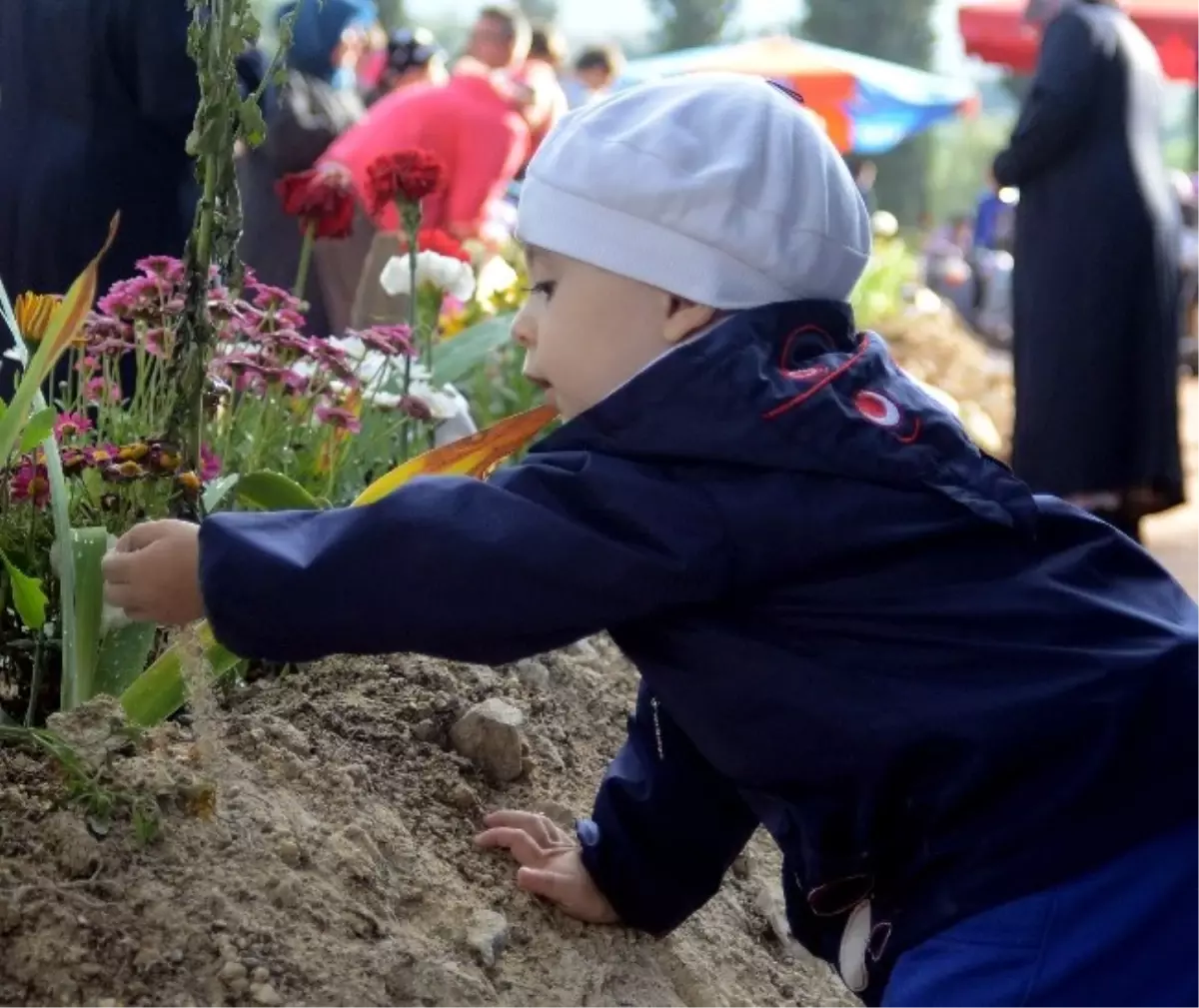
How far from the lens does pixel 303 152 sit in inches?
213

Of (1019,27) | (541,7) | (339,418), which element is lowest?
(541,7)

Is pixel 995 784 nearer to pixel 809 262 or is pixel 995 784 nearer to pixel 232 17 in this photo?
pixel 809 262

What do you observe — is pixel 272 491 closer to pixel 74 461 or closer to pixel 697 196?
pixel 74 461

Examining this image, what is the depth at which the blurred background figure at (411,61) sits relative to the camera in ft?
22.0

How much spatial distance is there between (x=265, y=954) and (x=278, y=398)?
3.60ft

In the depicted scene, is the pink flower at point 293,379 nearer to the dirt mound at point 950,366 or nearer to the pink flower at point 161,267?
the pink flower at point 161,267

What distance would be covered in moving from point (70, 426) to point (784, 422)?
103 cm

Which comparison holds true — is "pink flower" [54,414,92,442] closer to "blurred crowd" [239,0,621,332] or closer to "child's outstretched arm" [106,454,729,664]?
"child's outstretched arm" [106,454,729,664]

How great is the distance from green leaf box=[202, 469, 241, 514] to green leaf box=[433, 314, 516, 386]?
3.41 ft

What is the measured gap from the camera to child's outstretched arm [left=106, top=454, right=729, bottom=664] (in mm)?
1411

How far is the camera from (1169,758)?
155 centimetres

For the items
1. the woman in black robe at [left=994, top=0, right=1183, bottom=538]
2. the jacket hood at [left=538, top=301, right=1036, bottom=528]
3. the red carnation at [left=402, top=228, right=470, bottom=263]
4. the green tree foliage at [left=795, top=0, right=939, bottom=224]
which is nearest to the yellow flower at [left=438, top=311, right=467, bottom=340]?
the red carnation at [left=402, top=228, right=470, bottom=263]

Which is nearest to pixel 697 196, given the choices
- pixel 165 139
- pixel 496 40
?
pixel 165 139

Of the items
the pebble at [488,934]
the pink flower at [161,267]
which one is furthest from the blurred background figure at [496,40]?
the pebble at [488,934]
